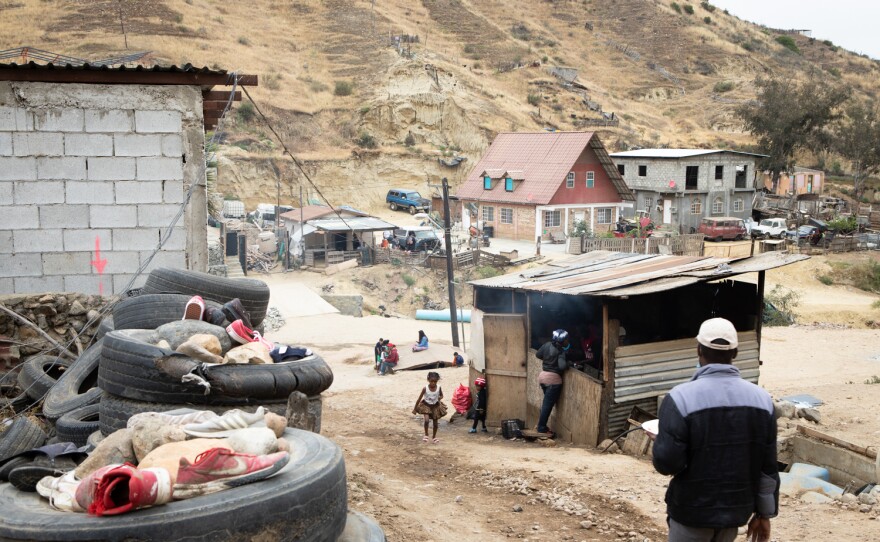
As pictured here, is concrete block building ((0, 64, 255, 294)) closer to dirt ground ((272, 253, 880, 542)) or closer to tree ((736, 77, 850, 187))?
dirt ground ((272, 253, 880, 542))

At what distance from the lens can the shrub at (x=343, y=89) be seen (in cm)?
6569

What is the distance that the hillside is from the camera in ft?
191

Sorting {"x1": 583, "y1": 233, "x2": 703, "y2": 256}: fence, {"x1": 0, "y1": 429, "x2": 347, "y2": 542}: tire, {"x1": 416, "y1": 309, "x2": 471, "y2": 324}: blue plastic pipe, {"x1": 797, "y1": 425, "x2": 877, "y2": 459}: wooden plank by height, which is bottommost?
{"x1": 416, "y1": 309, "x2": 471, "y2": 324}: blue plastic pipe

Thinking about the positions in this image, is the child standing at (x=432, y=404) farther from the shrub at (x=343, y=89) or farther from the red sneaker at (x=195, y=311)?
the shrub at (x=343, y=89)

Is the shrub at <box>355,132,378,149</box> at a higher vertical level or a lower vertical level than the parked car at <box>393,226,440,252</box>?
higher

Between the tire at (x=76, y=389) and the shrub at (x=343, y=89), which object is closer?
the tire at (x=76, y=389)

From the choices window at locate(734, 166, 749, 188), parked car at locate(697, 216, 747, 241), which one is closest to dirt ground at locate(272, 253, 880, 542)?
parked car at locate(697, 216, 747, 241)

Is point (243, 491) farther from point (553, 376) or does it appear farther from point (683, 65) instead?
point (683, 65)

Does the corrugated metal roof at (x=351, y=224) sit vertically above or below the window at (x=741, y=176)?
below

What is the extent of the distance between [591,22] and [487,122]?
43.1 m

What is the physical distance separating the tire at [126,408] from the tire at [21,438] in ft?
4.62

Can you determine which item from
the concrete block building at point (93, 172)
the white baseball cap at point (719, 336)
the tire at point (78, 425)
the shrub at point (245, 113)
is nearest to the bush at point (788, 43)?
the shrub at point (245, 113)

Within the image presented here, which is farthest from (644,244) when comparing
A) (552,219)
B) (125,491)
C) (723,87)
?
(723,87)

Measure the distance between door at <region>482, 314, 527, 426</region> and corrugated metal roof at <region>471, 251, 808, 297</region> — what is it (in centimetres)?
62
